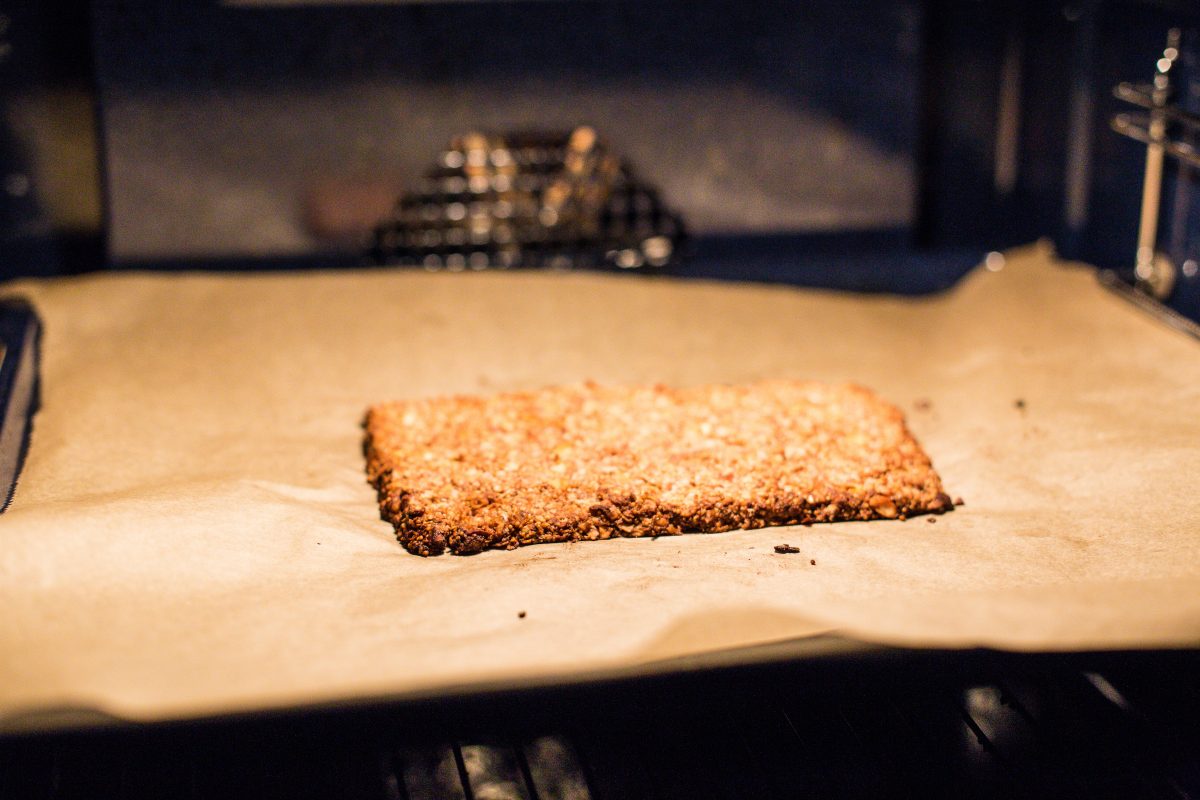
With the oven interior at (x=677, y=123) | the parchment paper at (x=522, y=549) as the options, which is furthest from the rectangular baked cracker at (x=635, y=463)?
the oven interior at (x=677, y=123)

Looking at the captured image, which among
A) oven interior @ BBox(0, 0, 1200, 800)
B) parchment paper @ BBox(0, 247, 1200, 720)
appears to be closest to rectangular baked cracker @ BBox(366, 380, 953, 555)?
parchment paper @ BBox(0, 247, 1200, 720)

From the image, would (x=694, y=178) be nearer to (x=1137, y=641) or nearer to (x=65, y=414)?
(x=65, y=414)

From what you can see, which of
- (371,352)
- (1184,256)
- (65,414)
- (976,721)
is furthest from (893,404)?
(65,414)

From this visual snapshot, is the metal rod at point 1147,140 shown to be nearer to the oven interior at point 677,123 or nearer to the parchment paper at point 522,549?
the oven interior at point 677,123

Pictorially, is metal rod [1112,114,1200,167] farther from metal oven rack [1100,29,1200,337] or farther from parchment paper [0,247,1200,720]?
parchment paper [0,247,1200,720]

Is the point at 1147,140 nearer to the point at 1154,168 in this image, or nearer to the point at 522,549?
the point at 1154,168

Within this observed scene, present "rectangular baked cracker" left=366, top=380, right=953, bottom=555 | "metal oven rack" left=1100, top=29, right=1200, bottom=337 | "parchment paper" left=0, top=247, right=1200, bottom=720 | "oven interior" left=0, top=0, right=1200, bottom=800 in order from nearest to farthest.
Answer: "parchment paper" left=0, top=247, right=1200, bottom=720
"rectangular baked cracker" left=366, top=380, right=953, bottom=555
"metal oven rack" left=1100, top=29, right=1200, bottom=337
"oven interior" left=0, top=0, right=1200, bottom=800

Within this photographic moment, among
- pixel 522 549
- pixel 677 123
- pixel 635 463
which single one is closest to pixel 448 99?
pixel 677 123
